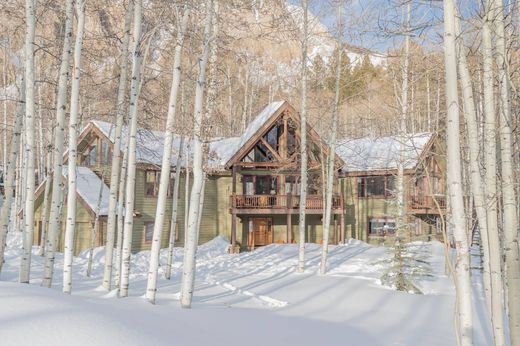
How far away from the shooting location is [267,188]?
87.7ft

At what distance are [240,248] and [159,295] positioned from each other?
1455 cm

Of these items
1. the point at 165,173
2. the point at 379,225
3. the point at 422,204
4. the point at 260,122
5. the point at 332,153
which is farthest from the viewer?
the point at 379,225

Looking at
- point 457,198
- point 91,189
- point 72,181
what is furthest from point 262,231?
point 457,198

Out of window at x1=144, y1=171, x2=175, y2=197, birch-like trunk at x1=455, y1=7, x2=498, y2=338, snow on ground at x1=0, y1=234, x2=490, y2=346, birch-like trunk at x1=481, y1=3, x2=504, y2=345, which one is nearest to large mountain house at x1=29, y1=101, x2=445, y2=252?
window at x1=144, y1=171, x2=175, y2=197

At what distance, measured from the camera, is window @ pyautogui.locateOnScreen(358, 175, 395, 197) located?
27000mm

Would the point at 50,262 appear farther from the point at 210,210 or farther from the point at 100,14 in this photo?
the point at 210,210

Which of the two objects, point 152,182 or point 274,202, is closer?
point 152,182

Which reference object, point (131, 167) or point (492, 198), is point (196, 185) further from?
point (492, 198)

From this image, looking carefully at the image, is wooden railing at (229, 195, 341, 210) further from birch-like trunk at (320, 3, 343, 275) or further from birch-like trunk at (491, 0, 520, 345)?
birch-like trunk at (491, 0, 520, 345)

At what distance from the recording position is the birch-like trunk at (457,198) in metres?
4.73

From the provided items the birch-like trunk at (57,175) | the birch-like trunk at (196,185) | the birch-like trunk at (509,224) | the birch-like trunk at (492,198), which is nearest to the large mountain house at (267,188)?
the birch-like trunk at (57,175)

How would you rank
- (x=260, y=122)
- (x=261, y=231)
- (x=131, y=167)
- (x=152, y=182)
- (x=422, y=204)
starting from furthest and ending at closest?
(x=261, y=231)
(x=422, y=204)
(x=260, y=122)
(x=152, y=182)
(x=131, y=167)

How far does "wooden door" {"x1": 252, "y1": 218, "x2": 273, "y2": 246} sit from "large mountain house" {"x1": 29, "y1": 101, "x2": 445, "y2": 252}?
0.20 ft

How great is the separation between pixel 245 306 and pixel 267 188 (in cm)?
1630
